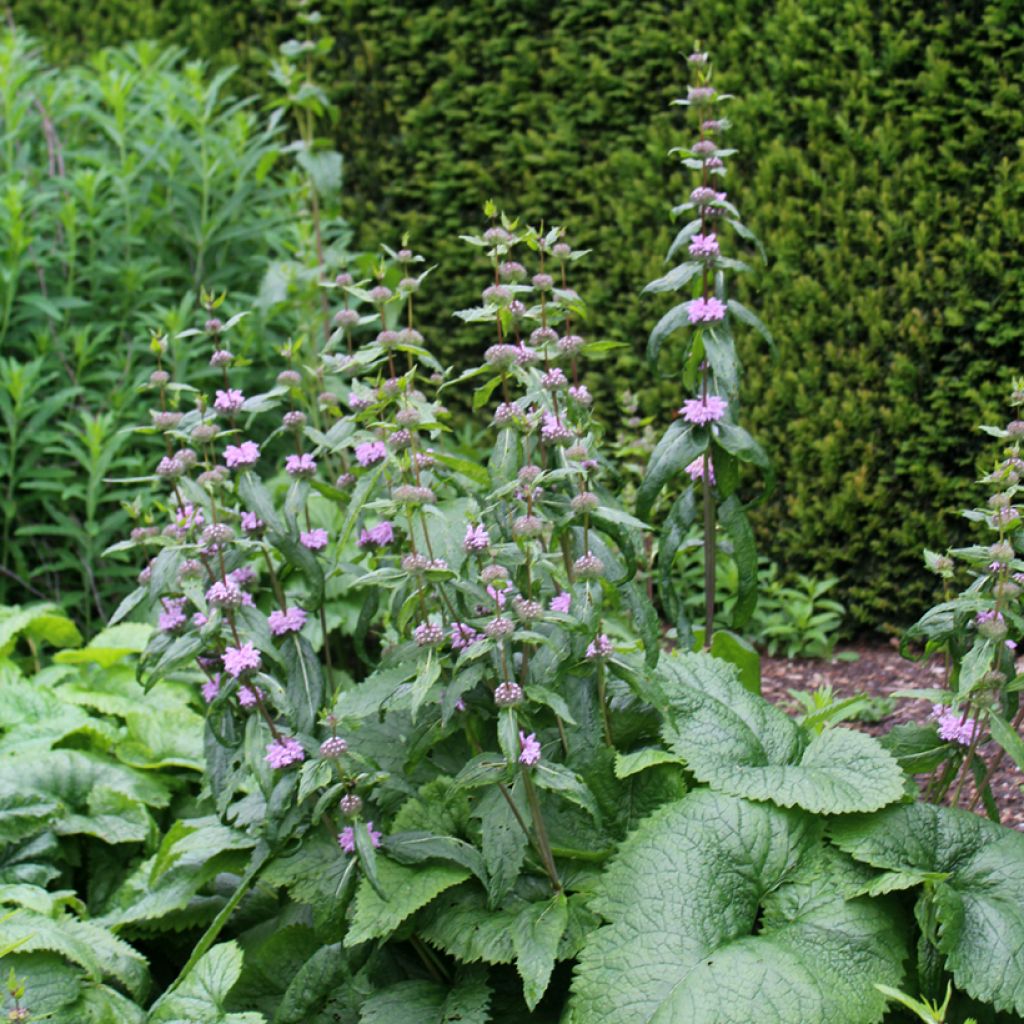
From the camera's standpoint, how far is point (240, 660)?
7.79ft

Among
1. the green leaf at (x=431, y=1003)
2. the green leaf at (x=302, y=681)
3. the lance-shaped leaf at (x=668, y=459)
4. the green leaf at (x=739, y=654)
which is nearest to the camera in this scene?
the green leaf at (x=431, y=1003)

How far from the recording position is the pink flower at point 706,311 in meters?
2.78

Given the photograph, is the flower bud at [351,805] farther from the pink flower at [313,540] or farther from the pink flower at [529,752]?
the pink flower at [313,540]

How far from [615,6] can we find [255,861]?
3351 millimetres

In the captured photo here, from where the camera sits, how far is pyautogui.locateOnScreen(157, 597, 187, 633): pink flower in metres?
2.62

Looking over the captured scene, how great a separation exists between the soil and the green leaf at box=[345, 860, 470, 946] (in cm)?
136

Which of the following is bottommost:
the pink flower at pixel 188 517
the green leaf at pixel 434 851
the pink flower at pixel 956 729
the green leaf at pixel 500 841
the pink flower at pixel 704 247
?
the green leaf at pixel 434 851

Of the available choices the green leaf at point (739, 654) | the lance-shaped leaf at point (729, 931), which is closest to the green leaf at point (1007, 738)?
the lance-shaped leaf at point (729, 931)

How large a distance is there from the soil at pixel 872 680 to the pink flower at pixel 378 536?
56.5 inches

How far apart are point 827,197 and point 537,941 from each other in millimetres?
2648

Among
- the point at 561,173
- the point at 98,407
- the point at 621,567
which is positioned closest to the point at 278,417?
the point at 98,407

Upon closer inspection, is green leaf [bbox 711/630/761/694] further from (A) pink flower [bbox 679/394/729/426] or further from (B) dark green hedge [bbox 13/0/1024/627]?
(B) dark green hedge [bbox 13/0/1024/627]

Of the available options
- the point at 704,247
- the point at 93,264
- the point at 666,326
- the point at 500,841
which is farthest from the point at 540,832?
the point at 93,264

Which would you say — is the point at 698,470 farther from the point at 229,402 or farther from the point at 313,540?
the point at 229,402
